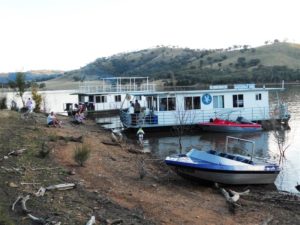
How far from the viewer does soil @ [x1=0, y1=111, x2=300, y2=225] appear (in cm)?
963

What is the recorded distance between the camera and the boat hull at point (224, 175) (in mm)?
14672

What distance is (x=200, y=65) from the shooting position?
5576 inches

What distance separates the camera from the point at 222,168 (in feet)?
48.0

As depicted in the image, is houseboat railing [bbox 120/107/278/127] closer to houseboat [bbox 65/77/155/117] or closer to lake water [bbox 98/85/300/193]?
lake water [bbox 98/85/300/193]

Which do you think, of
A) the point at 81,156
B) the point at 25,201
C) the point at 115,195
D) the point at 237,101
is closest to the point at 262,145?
the point at 237,101

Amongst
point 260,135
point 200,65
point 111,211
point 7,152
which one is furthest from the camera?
point 200,65

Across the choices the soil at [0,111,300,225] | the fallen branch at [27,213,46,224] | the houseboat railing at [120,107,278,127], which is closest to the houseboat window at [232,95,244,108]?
the houseboat railing at [120,107,278,127]

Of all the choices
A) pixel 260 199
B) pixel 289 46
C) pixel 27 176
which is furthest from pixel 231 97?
pixel 289 46

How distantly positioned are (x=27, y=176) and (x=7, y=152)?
2848 mm

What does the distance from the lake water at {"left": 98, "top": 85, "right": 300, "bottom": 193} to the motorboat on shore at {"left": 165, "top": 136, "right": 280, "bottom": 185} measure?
121cm

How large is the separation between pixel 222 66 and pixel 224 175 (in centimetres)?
12066

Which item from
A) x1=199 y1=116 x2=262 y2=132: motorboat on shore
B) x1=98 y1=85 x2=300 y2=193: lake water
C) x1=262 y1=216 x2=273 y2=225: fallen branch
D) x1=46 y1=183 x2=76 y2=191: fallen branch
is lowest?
x1=98 y1=85 x2=300 y2=193: lake water

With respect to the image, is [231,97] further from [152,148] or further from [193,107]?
[152,148]

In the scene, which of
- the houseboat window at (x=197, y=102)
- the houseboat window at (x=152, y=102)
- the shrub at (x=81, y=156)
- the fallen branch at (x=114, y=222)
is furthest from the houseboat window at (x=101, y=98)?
the fallen branch at (x=114, y=222)
